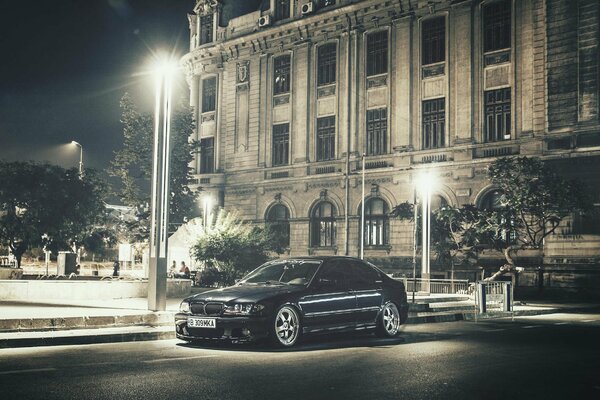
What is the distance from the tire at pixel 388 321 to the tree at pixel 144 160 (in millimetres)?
33792

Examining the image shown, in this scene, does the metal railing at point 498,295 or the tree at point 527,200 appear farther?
the tree at point 527,200

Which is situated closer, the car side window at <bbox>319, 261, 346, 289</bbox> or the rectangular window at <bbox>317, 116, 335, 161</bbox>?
the car side window at <bbox>319, 261, 346, 289</bbox>

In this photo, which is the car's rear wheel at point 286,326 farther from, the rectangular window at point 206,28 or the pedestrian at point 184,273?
the rectangular window at point 206,28

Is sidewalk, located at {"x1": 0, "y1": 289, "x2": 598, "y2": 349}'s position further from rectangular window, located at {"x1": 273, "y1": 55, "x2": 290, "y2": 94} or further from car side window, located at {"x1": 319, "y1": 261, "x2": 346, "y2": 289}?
rectangular window, located at {"x1": 273, "y1": 55, "x2": 290, "y2": 94}

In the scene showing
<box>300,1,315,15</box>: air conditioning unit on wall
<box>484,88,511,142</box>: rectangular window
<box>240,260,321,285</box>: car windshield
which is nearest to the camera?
<box>240,260,321,285</box>: car windshield

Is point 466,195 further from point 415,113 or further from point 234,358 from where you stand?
point 234,358

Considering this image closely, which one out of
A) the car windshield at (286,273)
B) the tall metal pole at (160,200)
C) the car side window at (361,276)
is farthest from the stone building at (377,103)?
the car windshield at (286,273)

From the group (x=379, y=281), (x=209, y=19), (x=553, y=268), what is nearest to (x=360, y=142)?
(x=553, y=268)

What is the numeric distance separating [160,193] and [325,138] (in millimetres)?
26439

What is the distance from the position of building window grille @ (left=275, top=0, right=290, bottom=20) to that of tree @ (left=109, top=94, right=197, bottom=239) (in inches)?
361

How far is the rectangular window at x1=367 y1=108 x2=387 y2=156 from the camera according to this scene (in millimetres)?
39000

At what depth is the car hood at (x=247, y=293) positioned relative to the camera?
10.6 meters

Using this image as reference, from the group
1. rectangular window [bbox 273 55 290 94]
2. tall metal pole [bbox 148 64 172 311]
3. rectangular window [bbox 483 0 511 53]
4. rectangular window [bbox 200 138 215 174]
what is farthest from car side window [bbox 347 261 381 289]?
rectangular window [bbox 200 138 215 174]

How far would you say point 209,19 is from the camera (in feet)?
162
